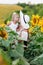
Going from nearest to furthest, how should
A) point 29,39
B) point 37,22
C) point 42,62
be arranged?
point 42,62 → point 29,39 → point 37,22

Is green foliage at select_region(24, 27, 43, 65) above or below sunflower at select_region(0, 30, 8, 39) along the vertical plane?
below

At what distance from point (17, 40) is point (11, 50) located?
0.13 m

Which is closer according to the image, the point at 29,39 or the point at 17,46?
the point at 17,46

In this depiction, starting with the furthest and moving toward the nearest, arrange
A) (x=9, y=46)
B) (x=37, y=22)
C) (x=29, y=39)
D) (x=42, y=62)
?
(x=37, y=22) < (x=29, y=39) < (x=9, y=46) < (x=42, y=62)

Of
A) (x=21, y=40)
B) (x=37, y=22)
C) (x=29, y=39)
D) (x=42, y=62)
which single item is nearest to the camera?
(x=42, y=62)

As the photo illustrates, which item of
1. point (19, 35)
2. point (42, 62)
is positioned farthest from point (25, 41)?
point (42, 62)

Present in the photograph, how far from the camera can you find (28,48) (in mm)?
1146

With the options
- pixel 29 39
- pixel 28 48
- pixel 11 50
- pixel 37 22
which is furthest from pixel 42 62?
pixel 37 22

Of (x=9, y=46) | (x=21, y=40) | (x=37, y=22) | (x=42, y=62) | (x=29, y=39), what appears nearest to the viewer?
(x=42, y=62)

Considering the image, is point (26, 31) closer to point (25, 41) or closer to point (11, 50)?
point (25, 41)

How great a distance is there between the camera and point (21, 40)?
113cm

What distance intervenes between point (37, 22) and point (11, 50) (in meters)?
0.63

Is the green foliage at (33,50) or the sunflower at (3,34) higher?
the sunflower at (3,34)

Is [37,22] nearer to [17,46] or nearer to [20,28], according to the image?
[20,28]
